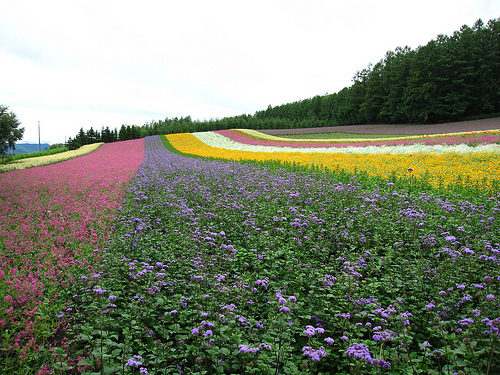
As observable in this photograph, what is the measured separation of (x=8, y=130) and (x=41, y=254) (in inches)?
1304

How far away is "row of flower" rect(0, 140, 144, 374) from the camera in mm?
3355

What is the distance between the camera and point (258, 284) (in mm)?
3861

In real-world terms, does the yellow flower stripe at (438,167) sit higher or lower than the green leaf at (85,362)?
higher

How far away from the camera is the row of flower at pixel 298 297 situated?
9.32 ft

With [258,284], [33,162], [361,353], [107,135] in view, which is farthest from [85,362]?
[107,135]

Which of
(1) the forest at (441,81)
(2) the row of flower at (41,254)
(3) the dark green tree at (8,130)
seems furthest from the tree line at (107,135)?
(2) the row of flower at (41,254)

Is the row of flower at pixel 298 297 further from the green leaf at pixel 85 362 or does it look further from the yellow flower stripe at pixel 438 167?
the yellow flower stripe at pixel 438 167

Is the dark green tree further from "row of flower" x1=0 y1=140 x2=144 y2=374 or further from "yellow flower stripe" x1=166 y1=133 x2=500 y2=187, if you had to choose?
"yellow flower stripe" x1=166 y1=133 x2=500 y2=187

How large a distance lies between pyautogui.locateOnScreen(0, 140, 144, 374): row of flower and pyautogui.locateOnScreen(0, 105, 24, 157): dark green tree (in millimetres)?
24475

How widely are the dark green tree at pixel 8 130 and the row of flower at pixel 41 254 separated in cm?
2447

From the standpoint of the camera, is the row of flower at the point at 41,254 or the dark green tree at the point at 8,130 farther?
the dark green tree at the point at 8,130

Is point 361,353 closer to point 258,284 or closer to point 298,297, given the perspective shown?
point 298,297

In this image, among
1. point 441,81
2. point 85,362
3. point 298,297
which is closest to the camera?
point 85,362

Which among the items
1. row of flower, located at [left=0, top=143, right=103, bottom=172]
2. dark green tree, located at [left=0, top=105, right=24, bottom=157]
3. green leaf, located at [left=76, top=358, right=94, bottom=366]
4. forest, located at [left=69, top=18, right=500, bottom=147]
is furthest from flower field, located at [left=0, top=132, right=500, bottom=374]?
forest, located at [left=69, top=18, right=500, bottom=147]
